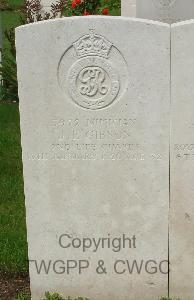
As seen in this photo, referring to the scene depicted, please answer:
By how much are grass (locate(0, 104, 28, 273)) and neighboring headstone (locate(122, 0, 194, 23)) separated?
262cm

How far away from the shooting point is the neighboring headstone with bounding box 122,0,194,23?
8648 millimetres

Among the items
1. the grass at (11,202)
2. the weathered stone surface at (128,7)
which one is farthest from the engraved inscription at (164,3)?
the grass at (11,202)

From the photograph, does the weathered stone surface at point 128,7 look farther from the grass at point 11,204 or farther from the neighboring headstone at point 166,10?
the grass at point 11,204

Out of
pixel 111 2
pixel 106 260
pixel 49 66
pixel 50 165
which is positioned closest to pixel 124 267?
pixel 106 260

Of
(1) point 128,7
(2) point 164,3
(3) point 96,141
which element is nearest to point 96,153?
(3) point 96,141

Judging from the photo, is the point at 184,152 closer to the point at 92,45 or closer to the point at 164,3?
the point at 92,45

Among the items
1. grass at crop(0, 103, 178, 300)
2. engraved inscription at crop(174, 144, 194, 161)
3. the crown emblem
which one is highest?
the crown emblem

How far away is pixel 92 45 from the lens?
338 cm

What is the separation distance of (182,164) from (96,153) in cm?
54

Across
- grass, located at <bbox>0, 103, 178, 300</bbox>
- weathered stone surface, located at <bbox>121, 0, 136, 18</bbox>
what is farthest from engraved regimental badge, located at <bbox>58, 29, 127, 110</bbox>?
weathered stone surface, located at <bbox>121, 0, 136, 18</bbox>

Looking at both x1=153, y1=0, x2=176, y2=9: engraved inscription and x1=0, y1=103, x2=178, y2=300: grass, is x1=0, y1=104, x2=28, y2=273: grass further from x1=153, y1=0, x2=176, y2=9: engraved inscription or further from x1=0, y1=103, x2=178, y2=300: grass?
x1=153, y1=0, x2=176, y2=9: engraved inscription

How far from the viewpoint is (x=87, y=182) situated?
3600 millimetres

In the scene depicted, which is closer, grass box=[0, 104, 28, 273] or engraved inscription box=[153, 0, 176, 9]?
grass box=[0, 104, 28, 273]

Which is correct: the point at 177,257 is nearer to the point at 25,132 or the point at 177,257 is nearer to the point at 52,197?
the point at 52,197
